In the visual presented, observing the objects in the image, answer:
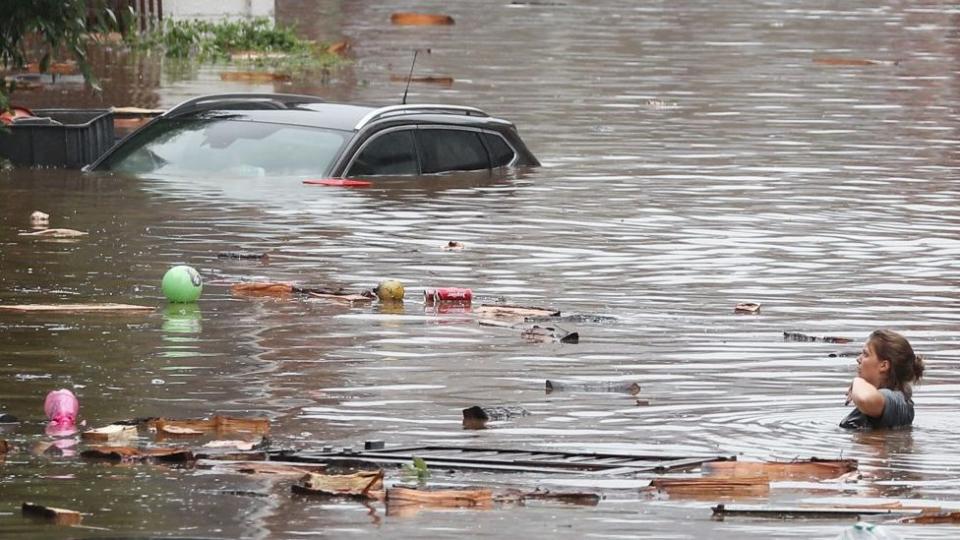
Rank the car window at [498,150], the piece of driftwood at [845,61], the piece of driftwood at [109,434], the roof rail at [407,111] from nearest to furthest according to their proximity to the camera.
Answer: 1. the piece of driftwood at [109,434]
2. the roof rail at [407,111]
3. the car window at [498,150]
4. the piece of driftwood at [845,61]

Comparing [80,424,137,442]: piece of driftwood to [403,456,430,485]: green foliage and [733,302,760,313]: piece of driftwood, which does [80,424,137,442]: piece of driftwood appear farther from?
[733,302,760,313]: piece of driftwood

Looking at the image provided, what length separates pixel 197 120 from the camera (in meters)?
20.1

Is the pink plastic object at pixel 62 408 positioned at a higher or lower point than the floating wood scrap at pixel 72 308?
higher

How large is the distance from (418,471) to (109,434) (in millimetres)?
1469

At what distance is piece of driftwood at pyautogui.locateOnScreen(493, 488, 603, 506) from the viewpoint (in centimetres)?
863

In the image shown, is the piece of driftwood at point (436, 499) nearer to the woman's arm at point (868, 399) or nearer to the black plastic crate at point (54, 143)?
the woman's arm at point (868, 399)

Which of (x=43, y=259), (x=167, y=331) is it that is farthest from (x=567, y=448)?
(x=43, y=259)

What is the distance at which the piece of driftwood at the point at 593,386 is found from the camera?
1139 centimetres

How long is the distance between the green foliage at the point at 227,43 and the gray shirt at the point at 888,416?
87.6ft

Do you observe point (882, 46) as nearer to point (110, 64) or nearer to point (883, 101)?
point (883, 101)

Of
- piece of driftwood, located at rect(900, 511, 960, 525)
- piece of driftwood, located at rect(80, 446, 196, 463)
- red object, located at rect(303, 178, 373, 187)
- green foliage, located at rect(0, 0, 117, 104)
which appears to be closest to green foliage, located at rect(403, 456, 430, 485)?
piece of driftwood, located at rect(80, 446, 196, 463)

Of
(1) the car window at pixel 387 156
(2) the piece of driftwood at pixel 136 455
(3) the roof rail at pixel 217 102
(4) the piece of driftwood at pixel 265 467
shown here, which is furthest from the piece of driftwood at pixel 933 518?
(3) the roof rail at pixel 217 102

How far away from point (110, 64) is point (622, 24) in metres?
14.2

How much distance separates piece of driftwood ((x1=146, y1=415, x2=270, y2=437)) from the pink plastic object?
333mm
